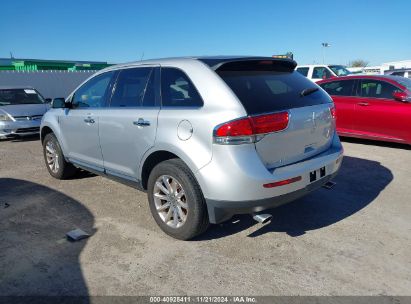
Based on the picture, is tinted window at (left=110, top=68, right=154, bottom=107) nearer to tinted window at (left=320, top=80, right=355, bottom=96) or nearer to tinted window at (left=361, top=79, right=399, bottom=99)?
tinted window at (left=361, top=79, right=399, bottom=99)

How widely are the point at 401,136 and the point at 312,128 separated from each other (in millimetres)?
4568

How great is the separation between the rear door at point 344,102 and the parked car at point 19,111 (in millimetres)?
7691

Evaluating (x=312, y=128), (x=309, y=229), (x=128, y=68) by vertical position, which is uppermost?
(x=128, y=68)

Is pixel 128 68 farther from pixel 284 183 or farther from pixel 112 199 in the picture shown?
pixel 284 183

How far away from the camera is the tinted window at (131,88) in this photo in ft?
13.4

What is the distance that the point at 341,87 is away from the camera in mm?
8438

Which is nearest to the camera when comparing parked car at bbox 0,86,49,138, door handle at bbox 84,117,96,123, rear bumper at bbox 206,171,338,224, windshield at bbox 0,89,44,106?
rear bumper at bbox 206,171,338,224

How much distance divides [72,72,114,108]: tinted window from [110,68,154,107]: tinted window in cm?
26

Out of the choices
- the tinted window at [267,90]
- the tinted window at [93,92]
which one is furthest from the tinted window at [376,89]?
the tinted window at [93,92]

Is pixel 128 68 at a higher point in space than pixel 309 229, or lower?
higher

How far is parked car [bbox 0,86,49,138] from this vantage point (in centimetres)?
970

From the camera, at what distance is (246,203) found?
3.16 m

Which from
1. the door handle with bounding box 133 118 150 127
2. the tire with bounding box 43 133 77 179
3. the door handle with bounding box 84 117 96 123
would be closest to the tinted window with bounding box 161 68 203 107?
the door handle with bounding box 133 118 150 127

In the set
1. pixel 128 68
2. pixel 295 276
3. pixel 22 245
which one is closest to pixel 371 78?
pixel 128 68
